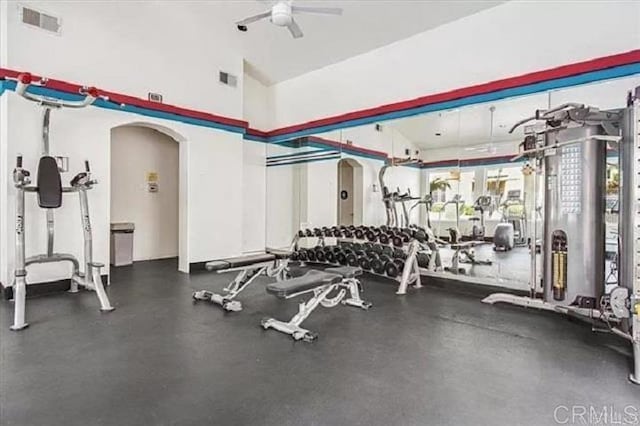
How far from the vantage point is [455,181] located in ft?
16.1

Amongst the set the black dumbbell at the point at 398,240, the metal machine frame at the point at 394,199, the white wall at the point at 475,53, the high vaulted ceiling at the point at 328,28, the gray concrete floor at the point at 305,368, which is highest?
the high vaulted ceiling at the point at 328,28

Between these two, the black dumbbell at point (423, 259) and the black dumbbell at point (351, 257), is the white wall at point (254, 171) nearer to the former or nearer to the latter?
the black dumbbell at point (351, 257)

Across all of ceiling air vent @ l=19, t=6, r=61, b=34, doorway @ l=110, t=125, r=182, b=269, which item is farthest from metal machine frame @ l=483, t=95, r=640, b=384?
doorway @ l=110, t=125, r=182, b=269

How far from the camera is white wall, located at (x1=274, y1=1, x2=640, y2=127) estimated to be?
3531mm

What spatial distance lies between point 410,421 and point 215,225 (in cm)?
479

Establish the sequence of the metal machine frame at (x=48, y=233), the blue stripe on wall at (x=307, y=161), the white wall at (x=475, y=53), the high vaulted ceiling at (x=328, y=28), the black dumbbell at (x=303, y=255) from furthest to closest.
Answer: the blue stripe on wall at (x=307, y=161)
the black dumbbell at (x=303, y=255)
the high vaulted ceiling at (x=328, y=28)
the white wall at (x=475, y=53)
the metal machine frame at (x=48, y=233)

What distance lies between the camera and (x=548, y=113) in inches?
119

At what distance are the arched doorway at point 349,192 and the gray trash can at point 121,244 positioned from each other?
3.68 metres

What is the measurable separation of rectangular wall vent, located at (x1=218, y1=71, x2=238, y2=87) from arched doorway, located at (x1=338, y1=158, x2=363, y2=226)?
2.31 metres

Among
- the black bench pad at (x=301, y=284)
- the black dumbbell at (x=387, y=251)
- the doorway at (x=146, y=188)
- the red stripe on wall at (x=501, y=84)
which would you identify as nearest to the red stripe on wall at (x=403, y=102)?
the red stripe on wall at (x=501, y=84)

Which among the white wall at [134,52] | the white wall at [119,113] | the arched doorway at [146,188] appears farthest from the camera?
the arched doorway at [146,188]

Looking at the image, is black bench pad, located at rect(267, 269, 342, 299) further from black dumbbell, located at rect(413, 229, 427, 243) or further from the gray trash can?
the gray trash can

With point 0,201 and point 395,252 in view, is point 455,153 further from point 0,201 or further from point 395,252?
point 0,201

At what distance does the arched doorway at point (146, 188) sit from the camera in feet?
20.3
